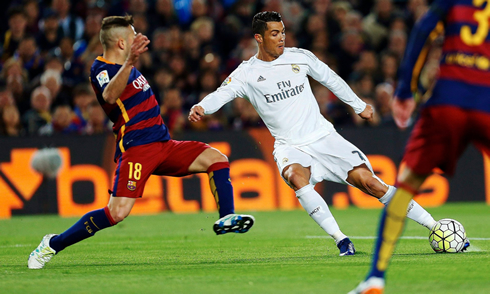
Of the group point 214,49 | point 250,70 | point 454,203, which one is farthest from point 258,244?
point 214,49

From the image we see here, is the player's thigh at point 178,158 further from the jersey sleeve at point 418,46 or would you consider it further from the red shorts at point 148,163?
the jersey sleeve at point 418,46

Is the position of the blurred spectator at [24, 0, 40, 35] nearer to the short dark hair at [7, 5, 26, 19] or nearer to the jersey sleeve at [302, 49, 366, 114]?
the short dark hair at [7, 5, 26, 19]

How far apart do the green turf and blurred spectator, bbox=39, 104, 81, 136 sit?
2989 millimetres

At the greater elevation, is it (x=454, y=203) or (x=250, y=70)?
(x=250, y=70)

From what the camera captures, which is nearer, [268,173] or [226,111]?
[268,173]

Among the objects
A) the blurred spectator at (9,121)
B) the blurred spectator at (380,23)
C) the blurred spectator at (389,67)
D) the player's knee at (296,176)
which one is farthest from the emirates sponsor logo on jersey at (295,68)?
the blurred spectator at (380,23)

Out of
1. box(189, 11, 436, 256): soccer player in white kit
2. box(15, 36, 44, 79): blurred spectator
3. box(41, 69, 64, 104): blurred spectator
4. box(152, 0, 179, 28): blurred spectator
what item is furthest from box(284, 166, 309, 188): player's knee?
box(152, 0, 179, 28): blurred spectator

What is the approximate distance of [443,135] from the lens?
14.2ft

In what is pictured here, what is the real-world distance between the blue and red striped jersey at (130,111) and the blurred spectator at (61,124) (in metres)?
7.07

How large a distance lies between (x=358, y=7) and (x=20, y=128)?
28.8 feet

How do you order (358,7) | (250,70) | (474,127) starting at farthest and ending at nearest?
(358,7)
(250,70)
(474,127)

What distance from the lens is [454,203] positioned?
13516 mm

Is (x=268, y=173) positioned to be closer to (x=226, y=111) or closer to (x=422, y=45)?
(x=226, y=111)

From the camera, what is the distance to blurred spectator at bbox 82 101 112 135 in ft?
44.9
